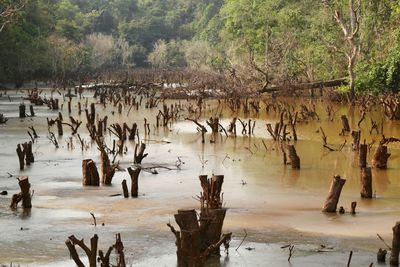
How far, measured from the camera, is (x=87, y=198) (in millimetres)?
10867

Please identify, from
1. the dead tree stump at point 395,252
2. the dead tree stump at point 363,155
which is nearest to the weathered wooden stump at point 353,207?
the dead tree stump at point 395,252

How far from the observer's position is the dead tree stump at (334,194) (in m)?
9.49

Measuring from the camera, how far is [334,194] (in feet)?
31.3

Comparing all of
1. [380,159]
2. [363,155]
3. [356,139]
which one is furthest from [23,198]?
[356,139]

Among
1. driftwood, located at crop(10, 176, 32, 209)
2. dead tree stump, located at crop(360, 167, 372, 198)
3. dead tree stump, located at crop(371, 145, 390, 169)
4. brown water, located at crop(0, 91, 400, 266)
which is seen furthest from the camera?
dead tree stump, located at crop(371, 145, 390, 169)

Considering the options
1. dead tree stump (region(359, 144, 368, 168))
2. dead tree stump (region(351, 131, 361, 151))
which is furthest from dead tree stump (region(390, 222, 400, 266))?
dead tree stump (region(351, 131, 361, 151))

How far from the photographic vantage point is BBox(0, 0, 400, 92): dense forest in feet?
98.4

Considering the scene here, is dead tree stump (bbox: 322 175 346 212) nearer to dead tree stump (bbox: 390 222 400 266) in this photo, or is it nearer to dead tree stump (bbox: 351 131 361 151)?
dead tree stump (bbox: 390 222 400 266)

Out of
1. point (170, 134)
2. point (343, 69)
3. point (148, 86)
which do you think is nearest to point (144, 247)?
point (170, 134)

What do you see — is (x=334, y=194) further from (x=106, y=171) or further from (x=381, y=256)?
(x=106, y=171)

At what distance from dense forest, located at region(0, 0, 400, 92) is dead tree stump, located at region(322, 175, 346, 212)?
55.1ft

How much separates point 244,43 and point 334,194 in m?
37.8

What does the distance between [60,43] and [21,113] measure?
1243 inches

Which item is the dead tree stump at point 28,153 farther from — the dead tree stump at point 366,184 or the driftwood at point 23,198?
the dead tree stump at point 366,184
